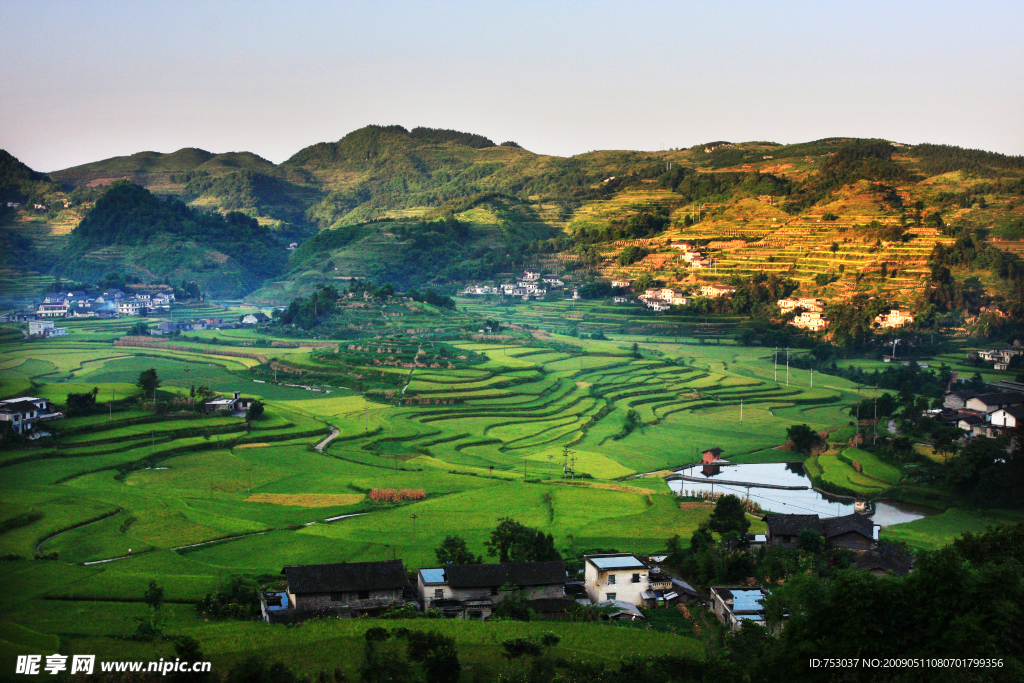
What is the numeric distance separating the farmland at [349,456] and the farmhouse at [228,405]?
2.32ft

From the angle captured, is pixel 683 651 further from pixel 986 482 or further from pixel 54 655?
pixel 986 482

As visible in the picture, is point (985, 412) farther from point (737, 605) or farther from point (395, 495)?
point (395, 495)

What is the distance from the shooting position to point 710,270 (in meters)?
47.8

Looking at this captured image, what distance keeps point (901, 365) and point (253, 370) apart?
25588mm

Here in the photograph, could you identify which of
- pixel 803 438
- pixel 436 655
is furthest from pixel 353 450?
pixel 436 655

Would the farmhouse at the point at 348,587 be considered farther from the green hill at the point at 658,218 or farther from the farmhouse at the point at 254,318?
the farmhouse at the point at 254,318

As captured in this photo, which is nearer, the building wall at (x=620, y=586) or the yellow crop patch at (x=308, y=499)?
the building wall at (x=620, y=586)

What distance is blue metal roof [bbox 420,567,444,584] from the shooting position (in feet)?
43.7

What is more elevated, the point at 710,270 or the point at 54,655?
the point at 710,270

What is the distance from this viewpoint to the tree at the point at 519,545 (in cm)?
1466

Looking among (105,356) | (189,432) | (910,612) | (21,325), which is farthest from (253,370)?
(910,612)

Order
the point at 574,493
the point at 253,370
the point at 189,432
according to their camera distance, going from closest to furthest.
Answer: the point at 574,493 < the point at 189,432 < the point at 253,370

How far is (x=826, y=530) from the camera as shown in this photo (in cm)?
1662

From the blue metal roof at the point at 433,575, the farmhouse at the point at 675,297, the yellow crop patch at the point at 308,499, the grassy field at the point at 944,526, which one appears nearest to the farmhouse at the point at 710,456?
the grassy field at the point at 944,526
